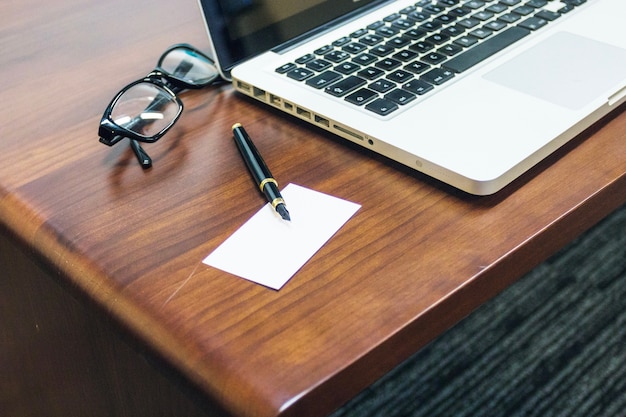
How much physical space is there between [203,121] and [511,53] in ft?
1.01

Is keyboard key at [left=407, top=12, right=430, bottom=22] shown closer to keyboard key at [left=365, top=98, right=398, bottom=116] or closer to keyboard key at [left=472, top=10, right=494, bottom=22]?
keyboard key at [left=472, top=10, right=494, bottom=22]

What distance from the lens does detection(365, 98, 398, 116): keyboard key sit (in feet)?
2.07

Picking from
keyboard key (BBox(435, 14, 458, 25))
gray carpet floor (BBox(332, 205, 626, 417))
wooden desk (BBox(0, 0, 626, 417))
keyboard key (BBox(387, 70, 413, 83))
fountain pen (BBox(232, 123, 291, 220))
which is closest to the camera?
wooden desk (BBox(0, 0, 626, 417))

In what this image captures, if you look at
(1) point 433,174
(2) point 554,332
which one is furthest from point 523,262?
(2) point 554,332

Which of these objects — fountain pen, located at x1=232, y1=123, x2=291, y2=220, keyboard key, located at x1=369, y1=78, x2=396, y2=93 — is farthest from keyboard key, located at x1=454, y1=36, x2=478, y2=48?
fountain pen, located at x1=232, y1=123, x2=291, y2=220

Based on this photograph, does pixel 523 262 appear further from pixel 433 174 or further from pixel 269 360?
pixel 269 360

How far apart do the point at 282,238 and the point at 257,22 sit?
0.27 metres

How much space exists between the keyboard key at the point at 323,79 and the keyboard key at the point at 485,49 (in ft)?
0.35

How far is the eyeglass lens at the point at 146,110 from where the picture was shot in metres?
0.67

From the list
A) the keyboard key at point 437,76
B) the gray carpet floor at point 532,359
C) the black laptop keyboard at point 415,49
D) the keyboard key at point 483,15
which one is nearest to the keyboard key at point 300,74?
the black laptop keyboard at point 415,49

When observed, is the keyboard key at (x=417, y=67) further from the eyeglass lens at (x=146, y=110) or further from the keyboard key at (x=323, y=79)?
the eyeglass lens at (x=146, y=110)

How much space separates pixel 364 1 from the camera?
809mm

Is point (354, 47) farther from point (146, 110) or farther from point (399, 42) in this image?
point (146, 110)

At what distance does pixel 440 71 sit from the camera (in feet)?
2.26
